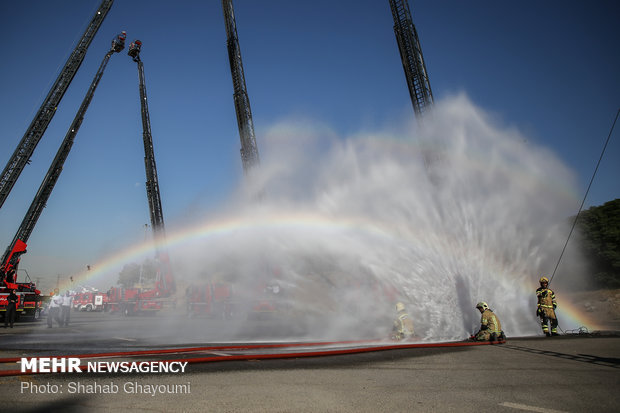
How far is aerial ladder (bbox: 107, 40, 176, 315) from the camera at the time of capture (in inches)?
1249

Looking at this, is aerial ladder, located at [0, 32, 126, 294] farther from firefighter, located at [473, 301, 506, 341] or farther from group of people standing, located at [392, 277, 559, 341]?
firefighter, located at [473, 301, 506, 341]

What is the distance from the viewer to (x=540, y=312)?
12.5m

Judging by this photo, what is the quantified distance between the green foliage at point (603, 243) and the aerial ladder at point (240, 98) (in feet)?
93.1

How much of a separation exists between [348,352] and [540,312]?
27.3 ft

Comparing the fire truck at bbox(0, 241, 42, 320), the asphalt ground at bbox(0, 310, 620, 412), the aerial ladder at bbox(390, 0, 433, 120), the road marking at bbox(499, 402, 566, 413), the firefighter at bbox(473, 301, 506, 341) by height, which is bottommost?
the road marking at bbox(499, 402, 566, 413)

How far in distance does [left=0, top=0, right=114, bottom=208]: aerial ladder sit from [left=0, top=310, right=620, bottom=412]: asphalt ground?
91.6ft

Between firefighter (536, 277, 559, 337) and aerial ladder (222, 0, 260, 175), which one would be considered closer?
firefighter (536, 277, 559, 337)

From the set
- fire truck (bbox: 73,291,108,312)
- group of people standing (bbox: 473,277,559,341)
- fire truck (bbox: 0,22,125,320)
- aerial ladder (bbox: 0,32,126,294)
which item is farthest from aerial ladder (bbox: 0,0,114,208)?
group of people standing (bbox: 473,277,559,341)

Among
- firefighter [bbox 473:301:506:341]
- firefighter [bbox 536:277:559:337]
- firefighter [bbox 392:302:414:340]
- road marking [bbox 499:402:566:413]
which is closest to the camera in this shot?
road marking [bbox 499:402:566:413]

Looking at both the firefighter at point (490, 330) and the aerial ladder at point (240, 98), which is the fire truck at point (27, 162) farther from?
the firefighter at point (490, 330)

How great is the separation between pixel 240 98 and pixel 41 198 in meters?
18.4

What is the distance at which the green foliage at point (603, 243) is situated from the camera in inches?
1104

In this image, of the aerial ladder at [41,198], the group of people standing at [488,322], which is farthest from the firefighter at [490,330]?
the aerial ladder at [41,198]

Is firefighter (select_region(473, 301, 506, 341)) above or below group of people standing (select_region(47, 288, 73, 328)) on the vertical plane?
below
